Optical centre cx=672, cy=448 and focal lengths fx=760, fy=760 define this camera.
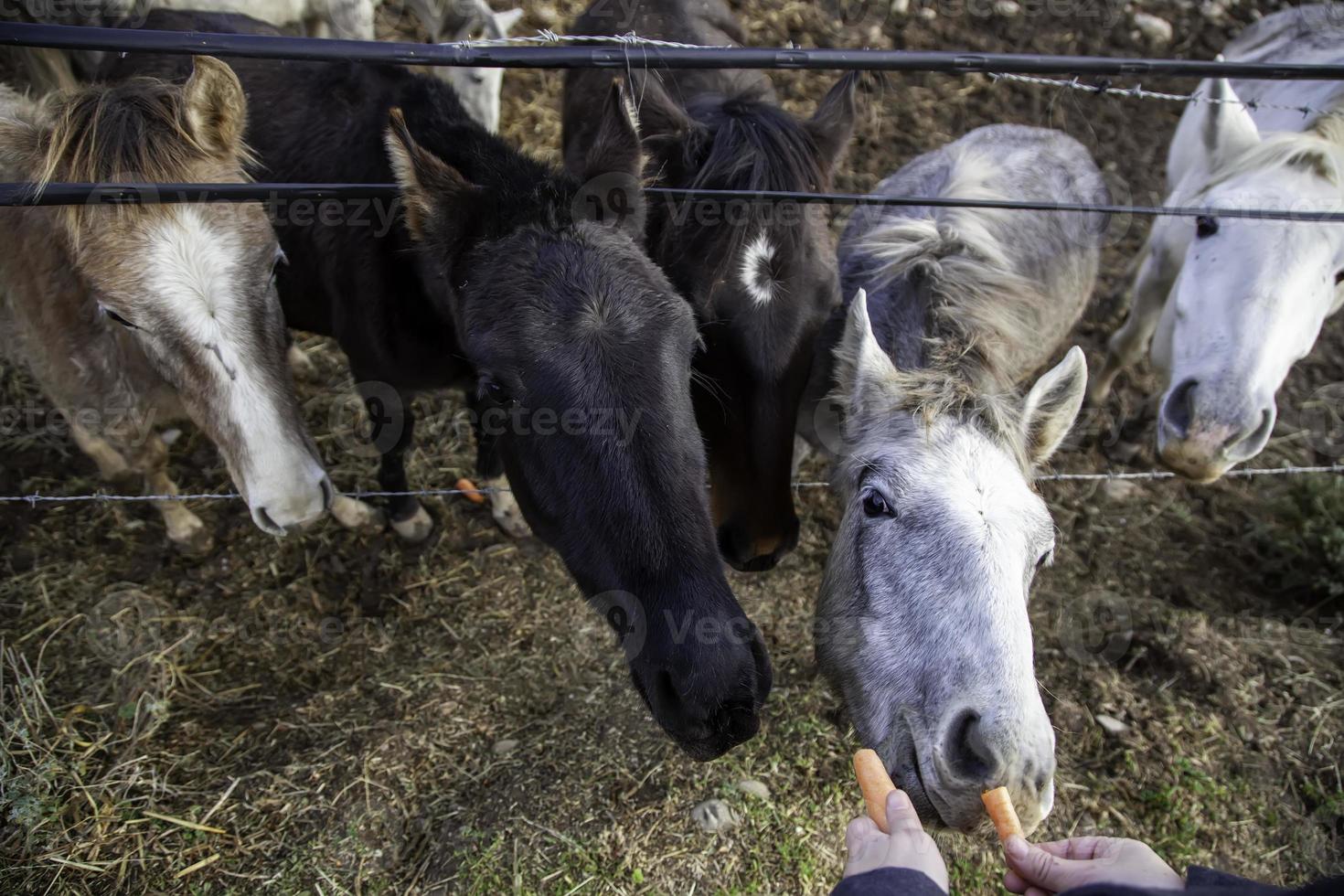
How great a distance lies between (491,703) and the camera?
3.68m

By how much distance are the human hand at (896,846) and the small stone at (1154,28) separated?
924cm

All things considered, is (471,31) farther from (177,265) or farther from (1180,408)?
(1180,408)

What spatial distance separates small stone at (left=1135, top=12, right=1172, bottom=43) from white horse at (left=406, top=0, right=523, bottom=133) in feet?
21.7

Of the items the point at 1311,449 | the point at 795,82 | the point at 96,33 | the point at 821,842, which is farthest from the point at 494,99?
the point at 1311,449

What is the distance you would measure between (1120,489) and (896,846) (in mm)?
4210

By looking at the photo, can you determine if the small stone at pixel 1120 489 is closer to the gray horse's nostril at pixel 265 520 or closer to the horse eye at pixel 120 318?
the gray horse's nostril at pixel 265 520

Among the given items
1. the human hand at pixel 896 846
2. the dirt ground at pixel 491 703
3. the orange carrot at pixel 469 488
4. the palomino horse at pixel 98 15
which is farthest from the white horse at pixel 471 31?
the human hand at pixel 896 846

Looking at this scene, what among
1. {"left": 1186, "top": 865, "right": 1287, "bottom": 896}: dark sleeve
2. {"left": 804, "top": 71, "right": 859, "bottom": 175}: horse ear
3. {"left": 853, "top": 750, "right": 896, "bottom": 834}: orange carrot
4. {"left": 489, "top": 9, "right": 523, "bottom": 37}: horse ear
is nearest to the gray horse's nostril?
{"left": 853, "top": 750, "right": 896, "bottom": 834}: orange carrot

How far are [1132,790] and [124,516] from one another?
552 centimetres

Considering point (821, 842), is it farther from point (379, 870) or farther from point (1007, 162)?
point (1007, 162)

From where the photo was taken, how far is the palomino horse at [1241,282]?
357 centimetres

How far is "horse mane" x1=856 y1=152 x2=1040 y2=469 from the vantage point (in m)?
2.71

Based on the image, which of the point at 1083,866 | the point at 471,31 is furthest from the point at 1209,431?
the point at 471,31

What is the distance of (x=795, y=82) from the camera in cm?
715
